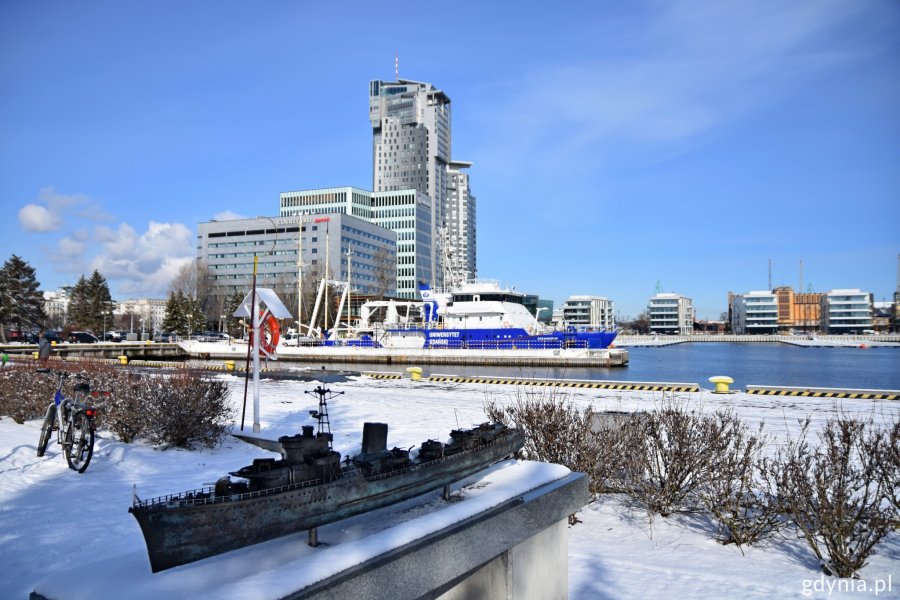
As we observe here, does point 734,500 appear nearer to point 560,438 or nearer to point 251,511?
point 560,438

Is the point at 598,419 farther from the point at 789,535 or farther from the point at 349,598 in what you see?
the point at 349,598

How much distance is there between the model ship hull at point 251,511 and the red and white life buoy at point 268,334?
7372 mm

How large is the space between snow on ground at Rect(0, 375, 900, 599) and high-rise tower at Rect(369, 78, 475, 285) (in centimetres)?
14492

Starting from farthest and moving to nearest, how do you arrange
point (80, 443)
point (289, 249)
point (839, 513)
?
point (289, 249) < point (80, 443) < point (839, 513)

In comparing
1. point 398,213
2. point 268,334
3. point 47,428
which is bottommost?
point 47,428

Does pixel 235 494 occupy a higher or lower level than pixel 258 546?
higher

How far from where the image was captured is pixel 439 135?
166 m

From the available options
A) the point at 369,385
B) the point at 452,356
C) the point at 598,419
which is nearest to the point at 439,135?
the point at 452,356

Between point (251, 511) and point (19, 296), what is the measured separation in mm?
67192

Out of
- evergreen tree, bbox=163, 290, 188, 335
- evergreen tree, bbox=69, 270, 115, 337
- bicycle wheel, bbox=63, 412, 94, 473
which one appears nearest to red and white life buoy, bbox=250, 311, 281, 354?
bicycle wheel, bbox=63, 412, 94, 473

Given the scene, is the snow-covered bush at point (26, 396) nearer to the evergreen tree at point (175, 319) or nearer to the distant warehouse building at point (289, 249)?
the evergreen tree at point (175, 319)

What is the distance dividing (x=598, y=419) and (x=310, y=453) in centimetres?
495

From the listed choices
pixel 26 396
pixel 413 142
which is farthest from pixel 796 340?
pixel 26 396

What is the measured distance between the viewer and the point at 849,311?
13162cm
